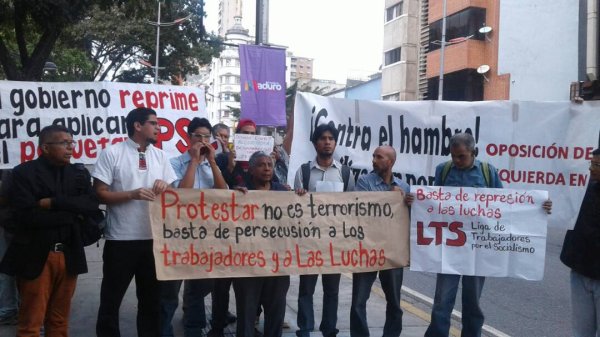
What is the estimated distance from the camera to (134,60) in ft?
105

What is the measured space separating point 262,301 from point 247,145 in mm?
1623

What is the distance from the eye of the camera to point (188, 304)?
5.18 metres

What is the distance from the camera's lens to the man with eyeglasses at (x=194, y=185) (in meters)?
4.84

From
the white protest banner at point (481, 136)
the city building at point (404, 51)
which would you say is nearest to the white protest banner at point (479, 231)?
the white protest banner at point (481, 136)

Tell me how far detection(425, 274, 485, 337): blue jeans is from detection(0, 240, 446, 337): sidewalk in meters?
0.81

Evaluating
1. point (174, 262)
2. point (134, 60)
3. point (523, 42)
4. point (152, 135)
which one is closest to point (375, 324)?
point (174, 262)

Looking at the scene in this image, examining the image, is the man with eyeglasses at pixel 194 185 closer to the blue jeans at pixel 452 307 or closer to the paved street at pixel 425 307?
the paved street at pixel 425 307

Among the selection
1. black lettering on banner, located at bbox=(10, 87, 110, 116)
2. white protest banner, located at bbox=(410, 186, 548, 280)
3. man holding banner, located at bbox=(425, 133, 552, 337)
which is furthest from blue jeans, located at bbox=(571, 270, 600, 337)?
black lettering on banner, located at bbox=(10, 87, 110, 116)

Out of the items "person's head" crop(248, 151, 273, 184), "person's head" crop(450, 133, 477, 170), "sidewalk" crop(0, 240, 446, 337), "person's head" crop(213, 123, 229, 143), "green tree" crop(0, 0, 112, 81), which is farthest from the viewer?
A: "green tree" crop(0, 0, 112, 81)

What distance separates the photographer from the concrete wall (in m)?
26.9

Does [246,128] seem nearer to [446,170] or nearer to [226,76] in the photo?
[446,170]

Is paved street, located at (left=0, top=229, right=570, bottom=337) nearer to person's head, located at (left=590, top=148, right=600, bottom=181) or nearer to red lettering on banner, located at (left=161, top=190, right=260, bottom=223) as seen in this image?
red lettering on banner, located at (left=161, top=190, right=260, bottom=223)

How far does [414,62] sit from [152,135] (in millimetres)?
33150

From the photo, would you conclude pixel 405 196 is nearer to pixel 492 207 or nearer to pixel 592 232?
pixel 492 207
